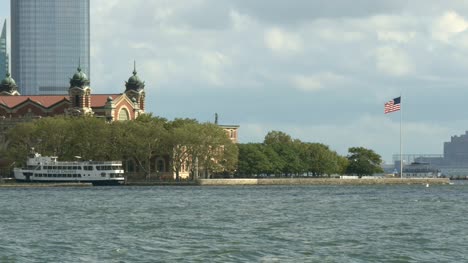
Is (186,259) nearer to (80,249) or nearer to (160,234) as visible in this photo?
(80,249)

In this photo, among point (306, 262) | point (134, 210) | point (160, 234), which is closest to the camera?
point (306, 262)

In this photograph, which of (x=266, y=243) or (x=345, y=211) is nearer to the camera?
(x=266, y=243)

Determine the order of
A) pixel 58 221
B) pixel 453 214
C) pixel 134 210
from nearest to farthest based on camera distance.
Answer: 1. pixel 58 221
2. pixel 453 214
3. pixel 134 210

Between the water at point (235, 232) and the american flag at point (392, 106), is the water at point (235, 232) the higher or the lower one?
the lower one

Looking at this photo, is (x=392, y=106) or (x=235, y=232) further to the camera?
(x=392, y=106)

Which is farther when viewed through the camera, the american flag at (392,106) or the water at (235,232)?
the american flag at (392,106)

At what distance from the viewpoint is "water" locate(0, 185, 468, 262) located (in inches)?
2790

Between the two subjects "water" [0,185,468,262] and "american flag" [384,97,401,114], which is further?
"american flag" [384,97,401,114]

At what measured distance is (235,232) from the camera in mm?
86500

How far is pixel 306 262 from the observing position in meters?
67.1

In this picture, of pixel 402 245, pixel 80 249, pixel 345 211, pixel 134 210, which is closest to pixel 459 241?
pixel 402 245

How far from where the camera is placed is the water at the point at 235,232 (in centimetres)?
7088

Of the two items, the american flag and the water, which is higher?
the american flag

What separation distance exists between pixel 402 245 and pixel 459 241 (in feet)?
16.2
